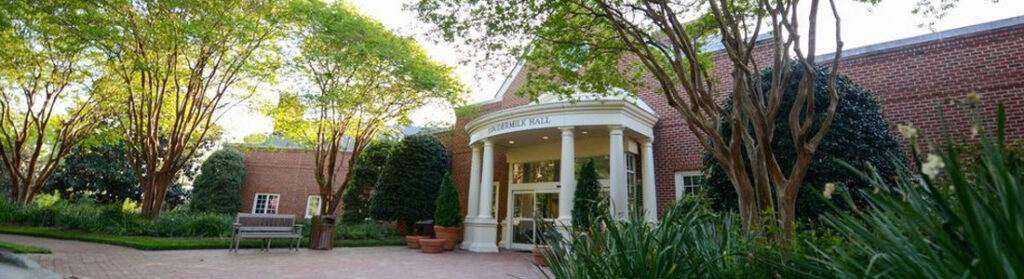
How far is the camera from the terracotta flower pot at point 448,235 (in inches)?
480

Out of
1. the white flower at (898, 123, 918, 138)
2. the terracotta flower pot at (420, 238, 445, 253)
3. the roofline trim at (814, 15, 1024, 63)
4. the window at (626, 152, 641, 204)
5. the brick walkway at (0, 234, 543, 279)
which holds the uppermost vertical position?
the roofline trim at (814, 15, 1024, 63)

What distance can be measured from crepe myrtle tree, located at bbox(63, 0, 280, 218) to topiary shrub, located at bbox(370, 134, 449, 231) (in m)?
4.96

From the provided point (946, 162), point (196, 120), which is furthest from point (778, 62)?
point (196, 120)

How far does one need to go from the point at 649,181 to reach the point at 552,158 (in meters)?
3.00

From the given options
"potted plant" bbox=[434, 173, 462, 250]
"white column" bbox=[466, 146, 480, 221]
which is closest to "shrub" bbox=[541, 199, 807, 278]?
"potted plant" bbox=[434, 173, 462, 250]

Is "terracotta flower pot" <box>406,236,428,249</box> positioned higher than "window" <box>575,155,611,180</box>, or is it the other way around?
"window" <box>575,155,611,180</box>

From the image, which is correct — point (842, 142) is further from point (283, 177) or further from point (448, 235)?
point (283, 177)

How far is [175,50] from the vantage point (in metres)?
10.6

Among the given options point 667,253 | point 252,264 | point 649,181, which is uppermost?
point 649,181

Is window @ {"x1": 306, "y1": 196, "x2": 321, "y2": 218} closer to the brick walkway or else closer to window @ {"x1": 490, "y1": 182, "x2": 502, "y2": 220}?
window @ {"x1": 490, "y1": 182, "x2": 502, "y2": 220}

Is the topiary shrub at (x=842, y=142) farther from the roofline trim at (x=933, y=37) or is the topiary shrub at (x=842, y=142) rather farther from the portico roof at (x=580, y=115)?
the portico roof at (x=580, y=115)

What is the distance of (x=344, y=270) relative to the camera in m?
7.36

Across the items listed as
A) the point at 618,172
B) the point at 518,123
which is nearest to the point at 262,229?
the point at 518,123

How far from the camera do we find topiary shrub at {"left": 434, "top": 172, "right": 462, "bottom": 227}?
12.7 meters
